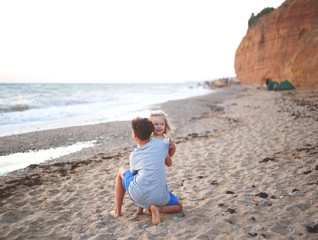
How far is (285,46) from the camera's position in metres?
23.9

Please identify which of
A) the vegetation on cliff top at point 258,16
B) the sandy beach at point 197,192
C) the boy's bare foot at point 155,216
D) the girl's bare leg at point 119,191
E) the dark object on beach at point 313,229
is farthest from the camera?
the vegetation on cliff top at point 258,16

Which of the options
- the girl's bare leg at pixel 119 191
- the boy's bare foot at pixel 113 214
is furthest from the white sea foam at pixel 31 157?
the girl's bare leg at pixel 119 191

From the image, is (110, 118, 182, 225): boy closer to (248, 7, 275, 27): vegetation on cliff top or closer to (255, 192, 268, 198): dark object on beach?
(255, 192, 268, 198): dark object on beach

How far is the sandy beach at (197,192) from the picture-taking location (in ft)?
7.62

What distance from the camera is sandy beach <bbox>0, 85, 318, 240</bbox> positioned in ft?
7.62

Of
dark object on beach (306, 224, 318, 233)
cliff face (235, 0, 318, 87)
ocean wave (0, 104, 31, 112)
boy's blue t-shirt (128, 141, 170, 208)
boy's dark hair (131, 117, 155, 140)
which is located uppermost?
cliff face (235, 0, 318, 87)

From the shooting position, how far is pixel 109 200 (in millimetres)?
3266

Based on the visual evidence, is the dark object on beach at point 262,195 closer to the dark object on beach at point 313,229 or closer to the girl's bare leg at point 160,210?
the dark object on beach at point 313,229

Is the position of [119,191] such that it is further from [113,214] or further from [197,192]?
[197,192]

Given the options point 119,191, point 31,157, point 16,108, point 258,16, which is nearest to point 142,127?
point 119,191

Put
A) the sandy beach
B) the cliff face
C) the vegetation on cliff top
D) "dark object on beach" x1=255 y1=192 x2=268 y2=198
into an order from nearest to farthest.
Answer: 1. the sandy beach
2. "dark object on beach" x1=255 y1=192 x2=268 y2=198
3. the cliff face
4. the vegetation on cliff top

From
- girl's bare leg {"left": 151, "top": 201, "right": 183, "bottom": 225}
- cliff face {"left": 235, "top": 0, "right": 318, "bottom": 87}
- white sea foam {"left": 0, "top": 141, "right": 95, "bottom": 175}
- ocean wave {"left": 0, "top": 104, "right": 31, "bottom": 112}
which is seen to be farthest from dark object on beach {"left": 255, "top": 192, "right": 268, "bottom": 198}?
cliff face {"left": 235, "top": 0, "right": 318, "bottom": 87}

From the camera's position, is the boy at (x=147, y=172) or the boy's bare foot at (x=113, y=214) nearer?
the boy at (x=147, y=172)

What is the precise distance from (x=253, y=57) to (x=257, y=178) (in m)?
31.5
